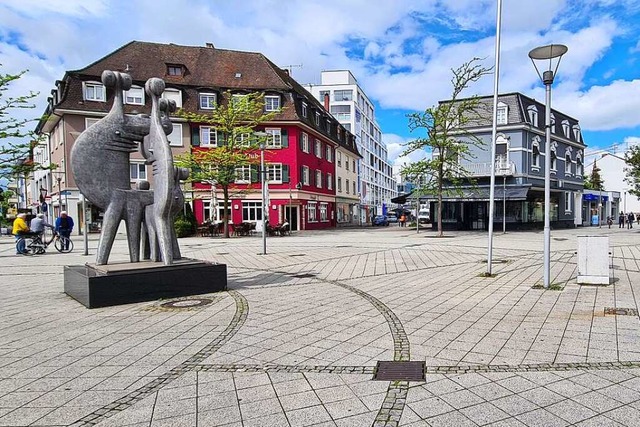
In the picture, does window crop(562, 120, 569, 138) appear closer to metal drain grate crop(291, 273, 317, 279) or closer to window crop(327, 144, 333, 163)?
window crop(327, 144, 333, 163)

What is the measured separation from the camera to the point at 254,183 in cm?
3831

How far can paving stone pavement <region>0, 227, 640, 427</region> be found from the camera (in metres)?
3.59

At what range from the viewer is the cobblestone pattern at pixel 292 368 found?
4.48 metres

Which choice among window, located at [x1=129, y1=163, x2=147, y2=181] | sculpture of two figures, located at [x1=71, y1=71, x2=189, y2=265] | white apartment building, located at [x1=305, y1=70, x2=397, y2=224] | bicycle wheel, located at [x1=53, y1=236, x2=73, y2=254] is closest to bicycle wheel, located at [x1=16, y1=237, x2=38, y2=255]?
bicycle wheel, located at [x1=53, y1=236, x2=73, y2=254]

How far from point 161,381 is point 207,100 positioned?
37281 millimetres

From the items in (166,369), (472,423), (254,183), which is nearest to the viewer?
(472,423)

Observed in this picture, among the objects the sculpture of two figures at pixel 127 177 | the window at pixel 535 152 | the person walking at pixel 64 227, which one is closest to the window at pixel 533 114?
the window at pixel 535 152

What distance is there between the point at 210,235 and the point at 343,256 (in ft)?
53.0

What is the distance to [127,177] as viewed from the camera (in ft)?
29.7

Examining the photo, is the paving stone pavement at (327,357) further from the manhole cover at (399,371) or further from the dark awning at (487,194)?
the dark awning at (487,194)

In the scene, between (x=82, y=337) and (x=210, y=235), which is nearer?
(x=82, y=337)

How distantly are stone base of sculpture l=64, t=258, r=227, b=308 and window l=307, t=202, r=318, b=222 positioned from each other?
113 ft

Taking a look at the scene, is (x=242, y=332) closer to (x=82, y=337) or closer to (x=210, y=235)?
(x=82, y=337)

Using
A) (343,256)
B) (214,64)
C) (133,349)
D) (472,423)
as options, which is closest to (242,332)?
(133,349)
